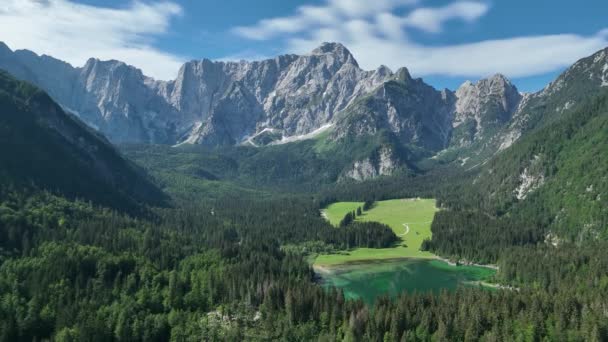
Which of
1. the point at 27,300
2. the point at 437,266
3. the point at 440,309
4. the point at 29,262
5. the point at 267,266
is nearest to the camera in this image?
the point at 440,309

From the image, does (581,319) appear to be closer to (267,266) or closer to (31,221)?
(267,266)

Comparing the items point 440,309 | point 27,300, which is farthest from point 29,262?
point 440,309

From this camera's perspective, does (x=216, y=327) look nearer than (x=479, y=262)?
Yes

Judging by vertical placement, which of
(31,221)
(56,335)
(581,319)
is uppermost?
(31,221)

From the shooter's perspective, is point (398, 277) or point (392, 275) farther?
point (392, 275)

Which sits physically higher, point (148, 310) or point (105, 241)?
point (105, 241)

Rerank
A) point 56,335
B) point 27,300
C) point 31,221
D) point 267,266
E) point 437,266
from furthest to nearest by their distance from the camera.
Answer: point 437,266 → point 31,221 → point 267,266 → point 27,300 → point 56,335

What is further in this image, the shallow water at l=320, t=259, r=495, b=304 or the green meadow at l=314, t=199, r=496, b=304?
the green meadow at l=314, t=199, r=496, b=304

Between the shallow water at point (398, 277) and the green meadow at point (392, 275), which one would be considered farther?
the green meadow at point (392, 275)
